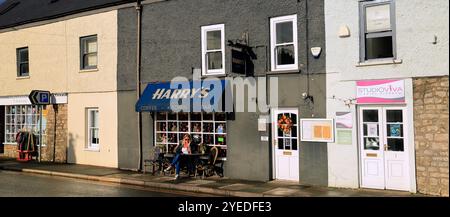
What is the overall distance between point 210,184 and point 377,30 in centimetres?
660

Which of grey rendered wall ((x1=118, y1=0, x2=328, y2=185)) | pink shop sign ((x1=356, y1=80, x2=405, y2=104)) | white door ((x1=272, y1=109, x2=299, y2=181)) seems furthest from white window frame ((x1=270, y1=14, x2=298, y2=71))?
pink shop sign ((x1=356, y1=80, x2=405, y2=104))

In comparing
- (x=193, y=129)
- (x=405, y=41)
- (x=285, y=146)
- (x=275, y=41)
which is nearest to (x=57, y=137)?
(x=193, y=129)

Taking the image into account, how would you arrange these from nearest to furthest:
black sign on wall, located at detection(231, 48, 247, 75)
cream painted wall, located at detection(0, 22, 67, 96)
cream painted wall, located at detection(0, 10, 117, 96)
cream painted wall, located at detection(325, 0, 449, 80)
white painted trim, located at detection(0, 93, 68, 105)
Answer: cream painted wall, located at detection(325, 0, 449, 80) → black sign on wall, located at detection(231, 48, 247, 75) → cream painted wall, located at detection(0, 10, 117, 96) → white painted trim, located at detection(0, 93, 68, 105) → cream painted wall, located at detection(0, 22, 67, 96)

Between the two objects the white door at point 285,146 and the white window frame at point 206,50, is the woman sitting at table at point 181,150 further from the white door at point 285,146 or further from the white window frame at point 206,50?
the white door at point 285,146

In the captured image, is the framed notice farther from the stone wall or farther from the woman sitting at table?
the woman sitting at table

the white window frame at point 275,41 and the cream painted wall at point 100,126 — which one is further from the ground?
the white window frame at point 275,41

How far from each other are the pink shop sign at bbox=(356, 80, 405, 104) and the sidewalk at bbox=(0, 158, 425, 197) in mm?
2463

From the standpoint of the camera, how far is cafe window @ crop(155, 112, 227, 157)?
14992 millimetres

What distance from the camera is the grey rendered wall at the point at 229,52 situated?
13.1 metres

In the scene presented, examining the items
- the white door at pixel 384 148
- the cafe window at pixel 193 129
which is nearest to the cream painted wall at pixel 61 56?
the cafe window at pixel 193 129

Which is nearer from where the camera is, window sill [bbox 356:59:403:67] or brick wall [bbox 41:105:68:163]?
window sill [bbox 356:59:403:67]

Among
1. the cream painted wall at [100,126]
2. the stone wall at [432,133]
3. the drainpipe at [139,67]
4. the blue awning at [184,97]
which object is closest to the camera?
the stone wall at [432,133]

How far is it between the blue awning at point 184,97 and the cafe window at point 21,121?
676cm

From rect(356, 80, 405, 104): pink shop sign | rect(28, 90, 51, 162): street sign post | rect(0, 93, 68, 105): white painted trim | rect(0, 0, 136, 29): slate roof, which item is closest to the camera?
rect(356, 80, 405, 104): pink shop sign
